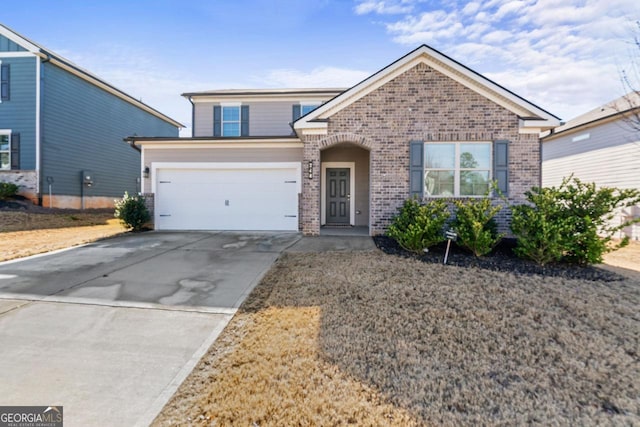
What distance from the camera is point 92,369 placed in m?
2.69

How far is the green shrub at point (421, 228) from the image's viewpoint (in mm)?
6699

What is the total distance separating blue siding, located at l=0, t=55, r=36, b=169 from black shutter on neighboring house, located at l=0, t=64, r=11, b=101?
0.15 metres

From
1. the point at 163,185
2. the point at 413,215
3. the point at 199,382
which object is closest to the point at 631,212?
the point at 413,215

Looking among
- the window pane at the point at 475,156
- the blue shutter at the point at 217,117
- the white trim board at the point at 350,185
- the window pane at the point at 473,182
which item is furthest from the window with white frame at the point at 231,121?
the window pane at the point at 473,182

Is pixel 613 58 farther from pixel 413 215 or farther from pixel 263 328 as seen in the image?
pixel 263 328

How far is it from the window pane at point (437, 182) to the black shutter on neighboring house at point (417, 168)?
0.20m

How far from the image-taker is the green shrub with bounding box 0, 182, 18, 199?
1191 centimetres

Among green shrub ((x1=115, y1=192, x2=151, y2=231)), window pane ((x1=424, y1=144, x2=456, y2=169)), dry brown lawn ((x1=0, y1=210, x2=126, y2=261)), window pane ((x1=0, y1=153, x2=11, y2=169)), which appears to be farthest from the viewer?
window pane ((x1=0, y1=153, x2=11, y2=169))

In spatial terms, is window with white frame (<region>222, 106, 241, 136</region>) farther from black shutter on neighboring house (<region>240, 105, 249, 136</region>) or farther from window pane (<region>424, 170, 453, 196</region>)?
window pane (<region>424, 170, 453, 196</region>)

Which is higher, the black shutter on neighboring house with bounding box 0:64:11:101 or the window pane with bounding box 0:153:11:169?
the black shutter on neighboring house with bounding box 0:64:11:101

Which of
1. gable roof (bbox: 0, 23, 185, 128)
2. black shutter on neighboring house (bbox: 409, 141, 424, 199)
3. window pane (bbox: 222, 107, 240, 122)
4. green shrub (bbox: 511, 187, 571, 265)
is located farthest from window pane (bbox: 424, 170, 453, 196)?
gable roof (bbox: 0, 23, 185, 128)

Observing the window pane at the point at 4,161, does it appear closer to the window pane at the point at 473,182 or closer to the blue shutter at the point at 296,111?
the blue shutter at the point at 296,111

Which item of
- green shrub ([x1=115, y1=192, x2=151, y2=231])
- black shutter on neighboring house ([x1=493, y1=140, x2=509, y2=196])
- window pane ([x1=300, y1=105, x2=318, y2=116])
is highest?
window pane ([x1=300, y1=105, x2=318, y2=116])

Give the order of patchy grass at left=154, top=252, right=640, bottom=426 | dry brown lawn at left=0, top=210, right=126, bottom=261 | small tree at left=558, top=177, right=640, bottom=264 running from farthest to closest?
dry brown lawn at left=0, top=210, right=126, bottom=261, small tree at left=558, top=177, right=640, bottom=264, patchy grass at left=154, top=252, right=640, bottom=426
